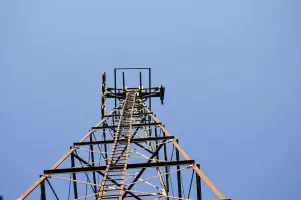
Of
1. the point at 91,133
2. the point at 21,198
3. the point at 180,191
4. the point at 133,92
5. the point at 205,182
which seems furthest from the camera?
the point at 133,92

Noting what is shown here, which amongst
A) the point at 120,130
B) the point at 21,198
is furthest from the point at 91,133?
the point at 21,198

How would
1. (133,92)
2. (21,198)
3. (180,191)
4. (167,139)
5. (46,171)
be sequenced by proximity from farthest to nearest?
(133,92) < (180,191) < (167,139) < (46,171) < (21,198)

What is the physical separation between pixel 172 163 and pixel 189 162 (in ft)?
1.50

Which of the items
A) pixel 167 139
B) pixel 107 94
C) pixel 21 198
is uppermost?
pixel 107 94

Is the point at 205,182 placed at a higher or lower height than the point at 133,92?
lower

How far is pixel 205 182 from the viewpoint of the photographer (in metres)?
6.21

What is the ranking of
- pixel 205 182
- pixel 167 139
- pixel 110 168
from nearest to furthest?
pixel 205 182
pixel 110 168
pixel 167 139

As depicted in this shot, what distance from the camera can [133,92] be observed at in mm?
19656

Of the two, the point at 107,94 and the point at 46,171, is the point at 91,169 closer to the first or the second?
the point at 46,171

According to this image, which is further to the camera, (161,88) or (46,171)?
(161,88)

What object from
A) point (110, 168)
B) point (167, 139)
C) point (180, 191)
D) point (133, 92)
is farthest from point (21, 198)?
point (133, 92)

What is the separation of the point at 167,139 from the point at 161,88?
10.7 metres

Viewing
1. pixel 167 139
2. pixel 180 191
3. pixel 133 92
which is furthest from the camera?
pixel 133 92

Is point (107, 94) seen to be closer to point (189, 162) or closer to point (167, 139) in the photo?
point (167, 139)
